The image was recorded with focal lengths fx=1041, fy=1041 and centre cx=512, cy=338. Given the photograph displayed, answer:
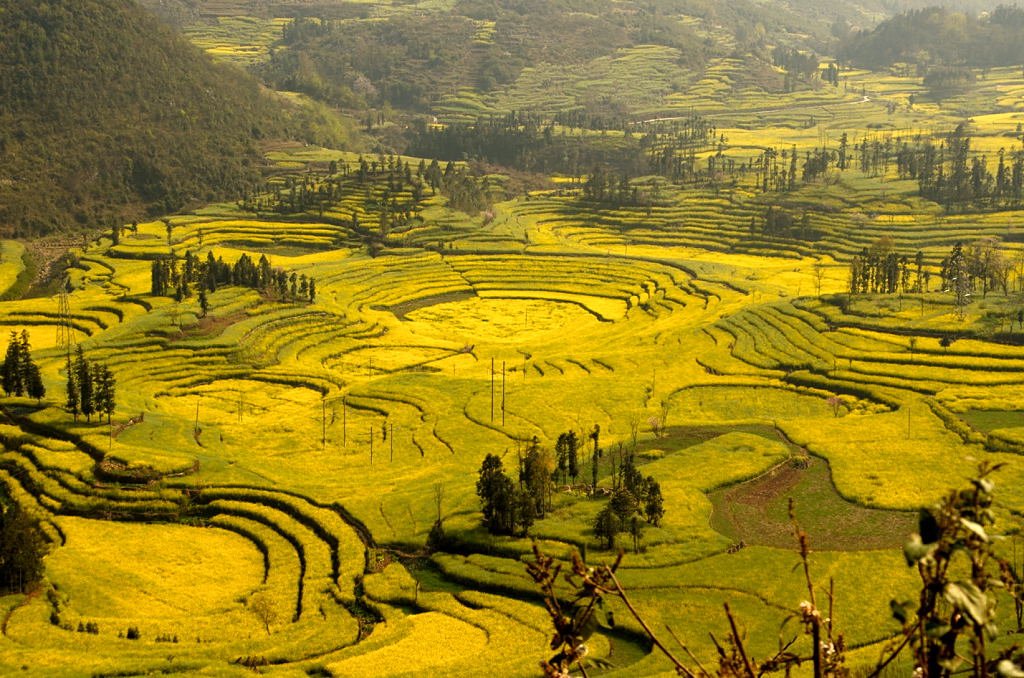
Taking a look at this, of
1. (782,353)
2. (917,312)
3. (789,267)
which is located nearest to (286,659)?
(782,353)

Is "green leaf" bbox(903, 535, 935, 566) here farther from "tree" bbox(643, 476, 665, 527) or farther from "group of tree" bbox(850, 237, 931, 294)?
"group of tree" bbox(850, 237, 931, 294)

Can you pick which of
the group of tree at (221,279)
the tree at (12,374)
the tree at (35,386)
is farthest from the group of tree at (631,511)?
the group of tree at (221,279)

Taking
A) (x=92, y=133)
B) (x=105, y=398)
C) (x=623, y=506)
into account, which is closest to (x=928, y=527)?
(x=623, y=506)

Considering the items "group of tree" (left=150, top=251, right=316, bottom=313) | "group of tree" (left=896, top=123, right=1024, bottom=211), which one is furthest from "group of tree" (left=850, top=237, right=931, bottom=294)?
"group of tree" (left=150, top=251, right=316, bottom=313)

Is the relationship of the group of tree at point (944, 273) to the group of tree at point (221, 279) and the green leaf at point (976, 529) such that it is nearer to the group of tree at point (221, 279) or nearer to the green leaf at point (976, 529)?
the group of tree at point (221, 279)

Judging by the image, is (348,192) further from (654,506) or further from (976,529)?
(976,529)

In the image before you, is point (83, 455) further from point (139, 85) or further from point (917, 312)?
point (139, 85)

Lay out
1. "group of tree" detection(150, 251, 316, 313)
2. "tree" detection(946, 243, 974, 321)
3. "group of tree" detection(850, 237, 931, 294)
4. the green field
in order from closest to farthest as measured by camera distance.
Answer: the green field < "tree" detection(946, 243, 974, 321) < "group of tree" detection(150, 251, 316, 313) < "group of tree" detection(850, 237, 931, 294)
